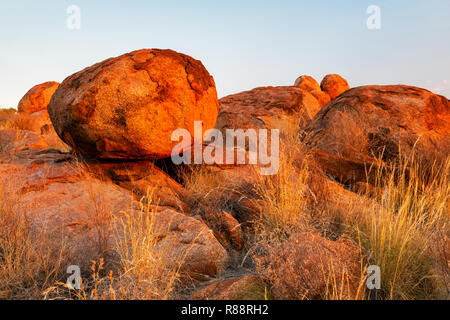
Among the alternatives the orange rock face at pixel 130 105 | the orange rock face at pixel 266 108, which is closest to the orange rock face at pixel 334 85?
the orange rock face at pixel 266 108

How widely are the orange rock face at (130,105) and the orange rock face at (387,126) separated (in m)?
2.12

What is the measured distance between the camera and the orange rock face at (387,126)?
15.9 feet

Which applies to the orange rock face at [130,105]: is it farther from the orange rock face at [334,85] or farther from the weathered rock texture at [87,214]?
the orange rock face at [334,85]

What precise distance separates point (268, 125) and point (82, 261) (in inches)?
245

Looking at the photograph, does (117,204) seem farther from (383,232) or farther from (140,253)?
(383,232)

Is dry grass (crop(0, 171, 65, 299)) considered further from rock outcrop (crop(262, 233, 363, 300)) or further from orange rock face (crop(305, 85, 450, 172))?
orange rock face (crop(305, 85, 450, 172))

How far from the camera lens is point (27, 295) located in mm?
2031

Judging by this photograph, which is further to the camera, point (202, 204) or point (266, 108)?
point (266, 108)

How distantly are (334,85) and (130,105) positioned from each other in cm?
1308

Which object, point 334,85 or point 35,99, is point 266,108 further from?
point 35,99

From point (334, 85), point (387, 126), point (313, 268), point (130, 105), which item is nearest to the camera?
point (313, 268)

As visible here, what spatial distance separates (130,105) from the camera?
338cm

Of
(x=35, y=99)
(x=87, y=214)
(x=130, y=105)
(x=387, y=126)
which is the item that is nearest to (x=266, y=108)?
(x=387, y=126)

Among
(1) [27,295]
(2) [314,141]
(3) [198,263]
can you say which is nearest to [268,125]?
(2) [314,141]
